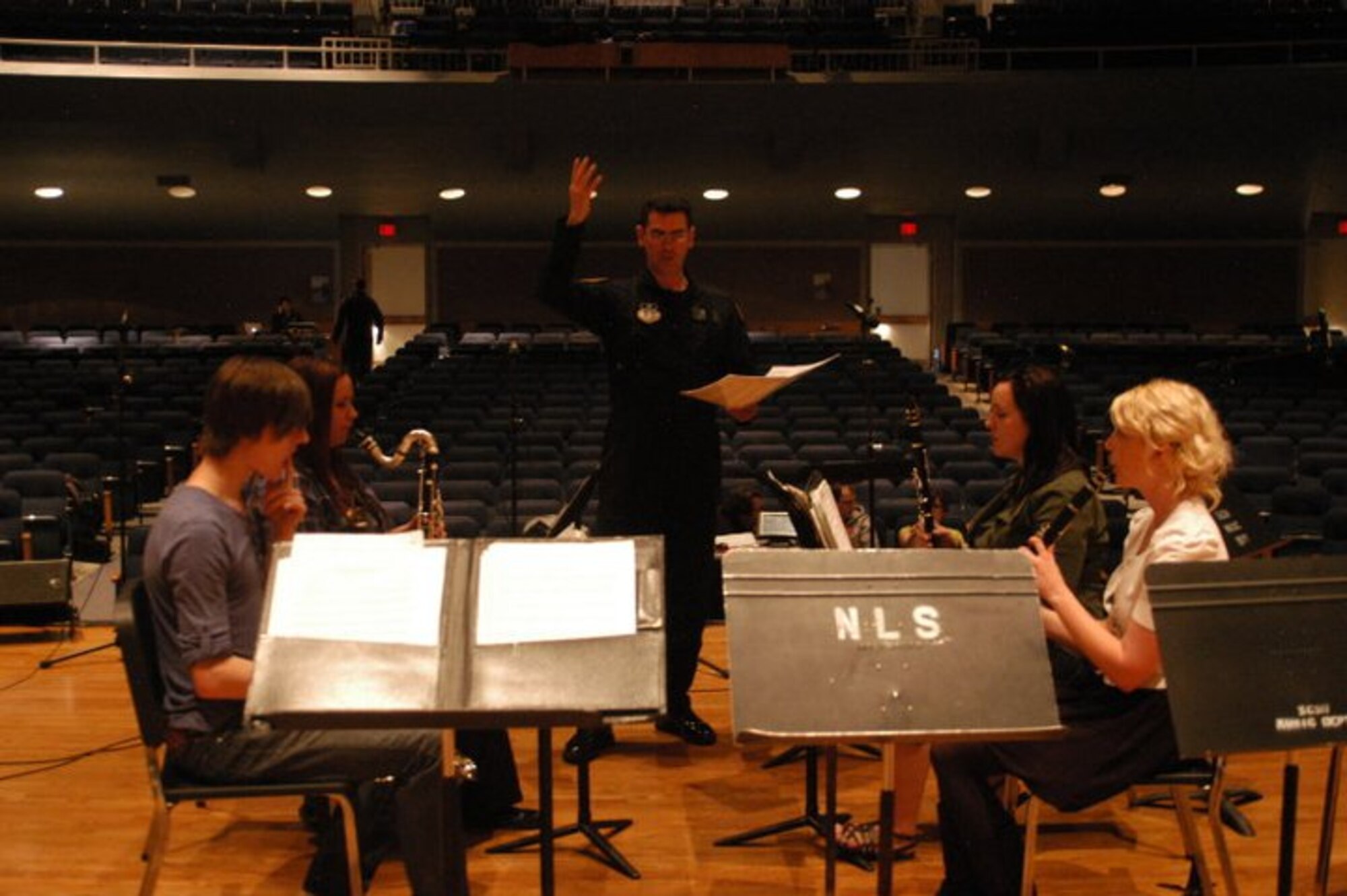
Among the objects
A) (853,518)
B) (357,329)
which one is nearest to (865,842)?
(853,518)

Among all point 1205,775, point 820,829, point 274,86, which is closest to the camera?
point 1205,775

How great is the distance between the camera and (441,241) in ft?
59.6

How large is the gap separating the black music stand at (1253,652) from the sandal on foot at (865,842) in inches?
49.2

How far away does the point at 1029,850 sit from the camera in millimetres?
2717

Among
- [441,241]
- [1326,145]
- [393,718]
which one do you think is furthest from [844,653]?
[441,241]

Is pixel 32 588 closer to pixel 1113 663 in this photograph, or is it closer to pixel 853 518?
pixel 853 518

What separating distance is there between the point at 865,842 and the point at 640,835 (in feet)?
2.00

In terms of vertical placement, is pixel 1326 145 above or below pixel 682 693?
above

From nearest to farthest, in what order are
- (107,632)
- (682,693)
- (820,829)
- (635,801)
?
(820,829) → (635,801) → (682,693) → (107,632)

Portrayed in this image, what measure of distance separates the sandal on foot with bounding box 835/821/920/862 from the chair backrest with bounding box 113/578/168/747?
1701 mm

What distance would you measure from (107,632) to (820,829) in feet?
13.5

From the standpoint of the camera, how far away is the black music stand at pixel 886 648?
208cm

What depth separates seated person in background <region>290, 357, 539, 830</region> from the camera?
3248mm

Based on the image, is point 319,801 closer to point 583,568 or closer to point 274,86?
point 583,568
